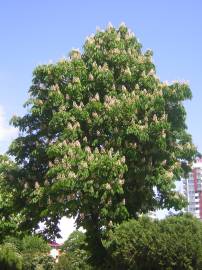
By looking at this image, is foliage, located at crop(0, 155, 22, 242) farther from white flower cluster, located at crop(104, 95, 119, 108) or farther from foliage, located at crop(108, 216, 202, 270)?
foliage, located at crop(108, 216, 202, 270)

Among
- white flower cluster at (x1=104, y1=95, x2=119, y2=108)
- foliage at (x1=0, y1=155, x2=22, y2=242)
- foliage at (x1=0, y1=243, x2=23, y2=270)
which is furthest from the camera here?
foliage at (x1=0, y1=243, x2=23, y2=270)

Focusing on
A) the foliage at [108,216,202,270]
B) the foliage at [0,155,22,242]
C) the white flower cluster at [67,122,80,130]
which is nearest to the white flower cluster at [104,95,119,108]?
the white flower cluster at [67,122,80,130]

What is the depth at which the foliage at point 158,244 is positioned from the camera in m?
18.4

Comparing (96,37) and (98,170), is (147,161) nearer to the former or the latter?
(98,170)

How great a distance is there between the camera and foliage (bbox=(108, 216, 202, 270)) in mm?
18359

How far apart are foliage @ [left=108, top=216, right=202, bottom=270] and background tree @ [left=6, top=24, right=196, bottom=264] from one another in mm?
1091

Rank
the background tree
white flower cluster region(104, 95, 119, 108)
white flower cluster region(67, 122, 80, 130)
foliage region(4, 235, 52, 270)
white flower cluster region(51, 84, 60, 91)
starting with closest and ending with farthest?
1. the background tree
2. white flower cluster region(67, 122, 80, 130)
3. white flower cluster region(104, 95, 119, 108)
4. white flower cluster region(51, 84, 60, 91)
5. foliage region(4, 235, 52, 270)

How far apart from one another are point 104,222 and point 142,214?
207 centimetres

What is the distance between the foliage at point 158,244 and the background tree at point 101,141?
109 cm

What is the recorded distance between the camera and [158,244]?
18.5m

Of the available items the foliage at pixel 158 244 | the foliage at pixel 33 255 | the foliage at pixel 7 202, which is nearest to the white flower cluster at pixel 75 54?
the foliage at pixel 7 202

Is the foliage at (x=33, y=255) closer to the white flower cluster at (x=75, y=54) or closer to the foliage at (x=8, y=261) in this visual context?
the foliage at (x=8, y=261)

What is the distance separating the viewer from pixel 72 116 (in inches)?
818

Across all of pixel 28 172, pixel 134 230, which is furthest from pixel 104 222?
pixel 28 172
